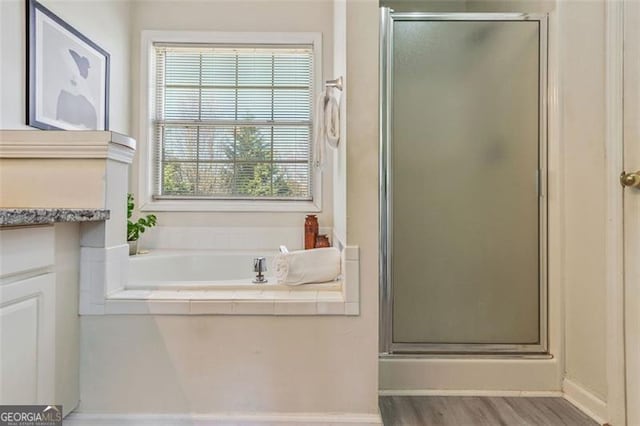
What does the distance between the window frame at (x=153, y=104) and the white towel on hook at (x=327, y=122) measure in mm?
939

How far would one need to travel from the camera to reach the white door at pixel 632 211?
4.50ft

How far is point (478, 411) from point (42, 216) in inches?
69.6

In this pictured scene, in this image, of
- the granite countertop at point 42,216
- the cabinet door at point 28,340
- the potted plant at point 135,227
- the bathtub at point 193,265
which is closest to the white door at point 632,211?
the bathtub at point 193,265

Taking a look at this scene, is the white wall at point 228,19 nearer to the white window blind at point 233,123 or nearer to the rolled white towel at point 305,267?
the white window blind at point 233,123

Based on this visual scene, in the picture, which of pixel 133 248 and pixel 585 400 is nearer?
pixel 585 400

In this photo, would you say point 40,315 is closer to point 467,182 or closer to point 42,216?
point 42,216

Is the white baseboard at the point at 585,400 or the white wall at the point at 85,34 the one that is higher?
the white wall at the point at 85,34

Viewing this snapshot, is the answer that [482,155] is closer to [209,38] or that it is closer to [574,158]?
[574,158]

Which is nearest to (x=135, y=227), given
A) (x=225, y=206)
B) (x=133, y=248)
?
(x=133, y=248)

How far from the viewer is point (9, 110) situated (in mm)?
1617

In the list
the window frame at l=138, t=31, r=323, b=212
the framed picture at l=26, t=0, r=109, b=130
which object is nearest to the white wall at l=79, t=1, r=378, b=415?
the framed picture at l=26, t=0, r=109, b=130

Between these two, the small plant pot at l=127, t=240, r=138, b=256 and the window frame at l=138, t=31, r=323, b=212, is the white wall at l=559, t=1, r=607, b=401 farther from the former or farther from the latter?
the small plant pot at l=127, t=240, r=138, b=256

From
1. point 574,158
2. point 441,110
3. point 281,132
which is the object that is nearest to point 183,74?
point 281,132

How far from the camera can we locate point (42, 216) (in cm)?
106
